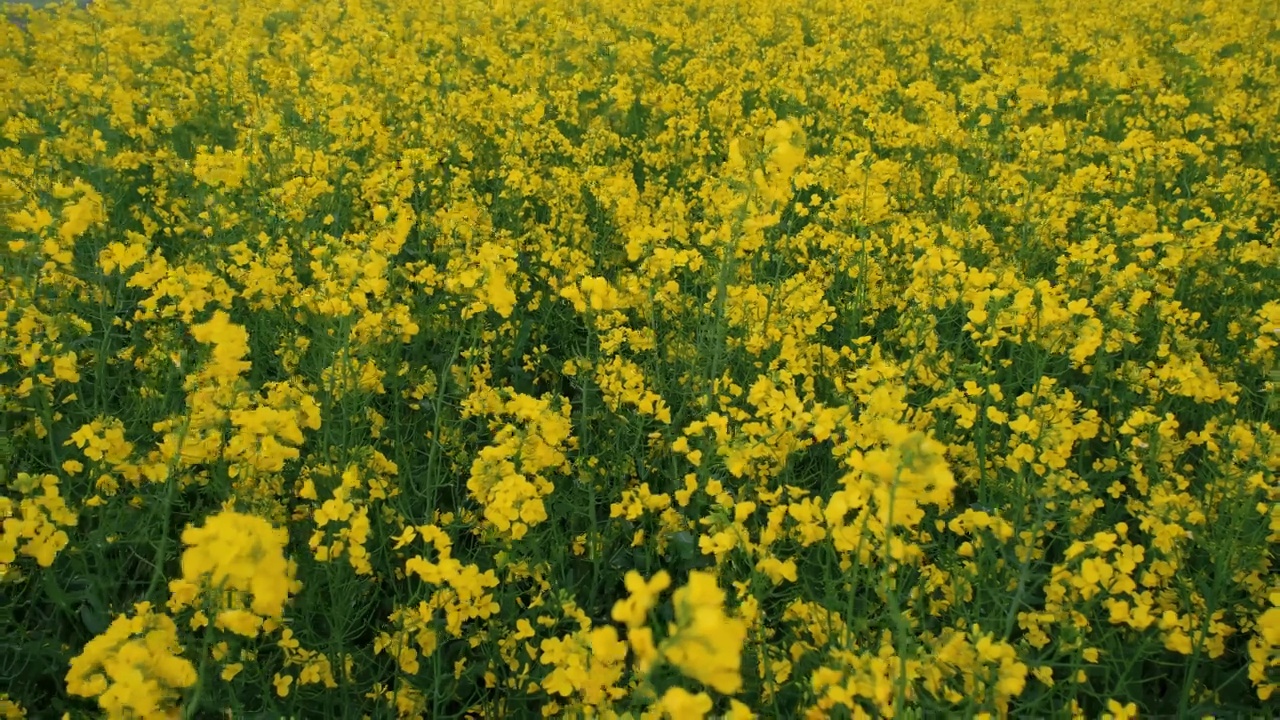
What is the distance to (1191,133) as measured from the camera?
20.9ft

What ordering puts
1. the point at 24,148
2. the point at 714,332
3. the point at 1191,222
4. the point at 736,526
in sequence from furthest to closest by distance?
1. the point at 24,148
2. the point at 1191,222
3. the point at 714,332
4. the point at 736,526

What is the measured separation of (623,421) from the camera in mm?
2977

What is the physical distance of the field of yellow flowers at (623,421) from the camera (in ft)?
6.31

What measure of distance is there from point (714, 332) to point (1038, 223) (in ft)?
6.19

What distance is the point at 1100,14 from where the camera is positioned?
31.0ft

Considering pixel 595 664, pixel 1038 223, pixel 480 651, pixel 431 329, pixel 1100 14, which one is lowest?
pixel 480 651

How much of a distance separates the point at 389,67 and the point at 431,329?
331 cm

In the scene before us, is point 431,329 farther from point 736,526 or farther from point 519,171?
point 736,526

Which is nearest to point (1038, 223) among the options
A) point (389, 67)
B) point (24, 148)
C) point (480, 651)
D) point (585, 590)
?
point (585, 590)

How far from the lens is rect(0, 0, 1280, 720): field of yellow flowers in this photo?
1.92 meters

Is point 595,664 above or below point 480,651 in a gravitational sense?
above

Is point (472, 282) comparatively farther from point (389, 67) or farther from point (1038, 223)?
point (389, 67)

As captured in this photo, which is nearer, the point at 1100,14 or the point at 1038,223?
the point at 1038,223

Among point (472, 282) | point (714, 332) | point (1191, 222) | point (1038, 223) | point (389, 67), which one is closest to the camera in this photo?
point (472, 282)
